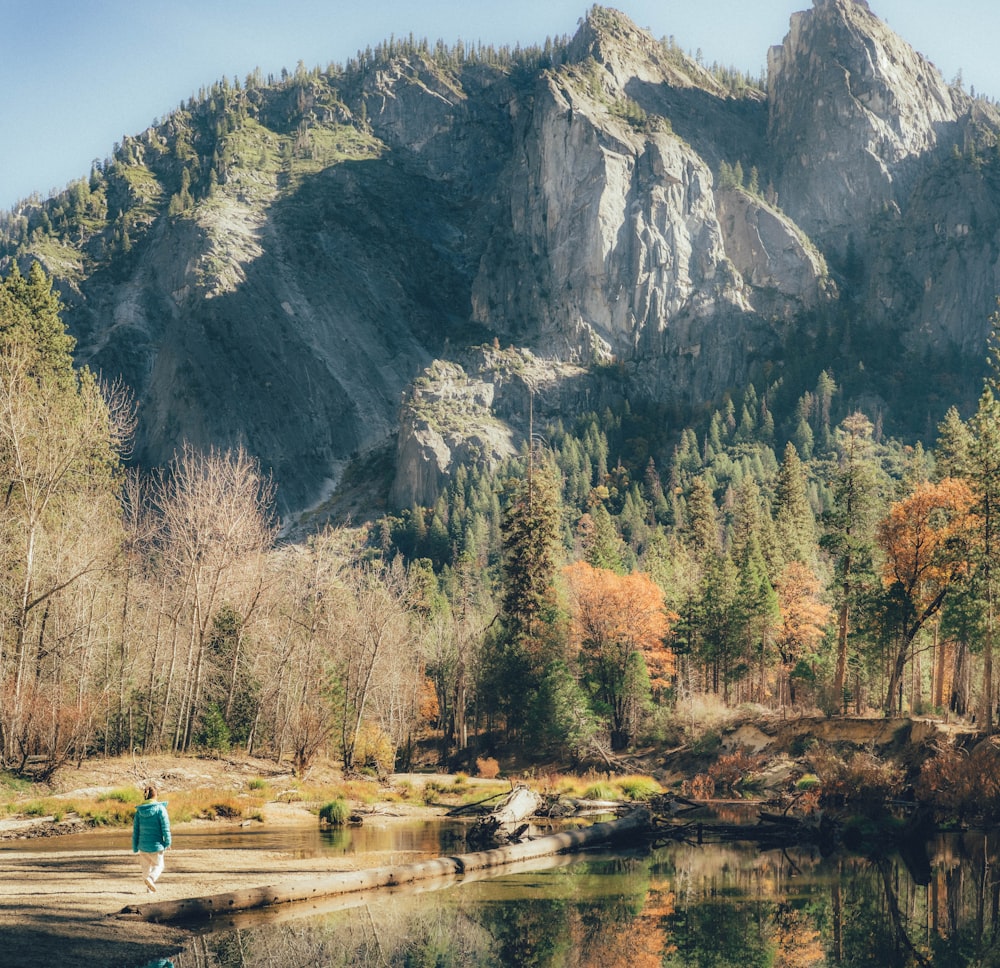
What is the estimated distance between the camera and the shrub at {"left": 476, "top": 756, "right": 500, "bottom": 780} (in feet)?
194

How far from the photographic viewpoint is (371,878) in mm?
22125

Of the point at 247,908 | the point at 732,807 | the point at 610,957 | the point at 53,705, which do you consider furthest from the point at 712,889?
the point at 53,705

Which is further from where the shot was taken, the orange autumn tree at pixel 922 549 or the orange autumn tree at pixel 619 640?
the orange autumn tree at pixel 619 640

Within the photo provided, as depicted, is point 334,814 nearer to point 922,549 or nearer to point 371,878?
point 371,878

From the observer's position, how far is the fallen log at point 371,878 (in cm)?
1816

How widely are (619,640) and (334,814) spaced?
33.5 m

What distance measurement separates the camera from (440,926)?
1928 cm

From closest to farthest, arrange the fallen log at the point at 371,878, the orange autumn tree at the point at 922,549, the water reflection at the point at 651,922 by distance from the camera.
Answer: the water reflection at the point at 651,922, the fallen log at the point at 371,878, the orange autumn tree at the point at 922,549

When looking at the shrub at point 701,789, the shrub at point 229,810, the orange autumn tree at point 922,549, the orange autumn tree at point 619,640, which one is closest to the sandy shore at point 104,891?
the shrub at point 229,810

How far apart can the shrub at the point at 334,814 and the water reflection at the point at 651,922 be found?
9793 mm

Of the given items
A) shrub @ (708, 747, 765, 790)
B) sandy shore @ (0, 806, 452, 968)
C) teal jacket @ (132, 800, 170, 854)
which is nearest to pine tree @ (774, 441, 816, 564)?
shrub @ (708, 747, 765, 790)

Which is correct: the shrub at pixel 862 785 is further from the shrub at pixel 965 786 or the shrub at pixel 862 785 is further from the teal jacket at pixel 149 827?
the teal jacket at pixel 149 827

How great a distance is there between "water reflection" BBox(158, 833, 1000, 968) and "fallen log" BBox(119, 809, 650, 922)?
45cm

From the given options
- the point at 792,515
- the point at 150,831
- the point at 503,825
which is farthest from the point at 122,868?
the point at 792,515
